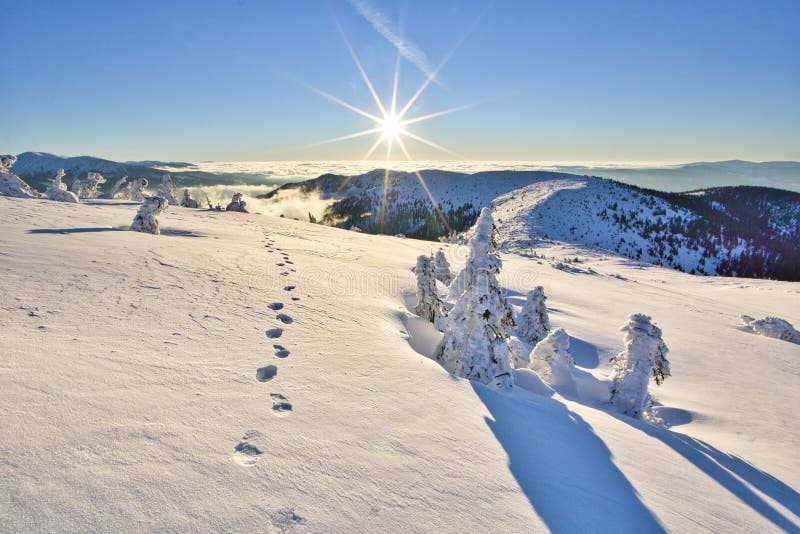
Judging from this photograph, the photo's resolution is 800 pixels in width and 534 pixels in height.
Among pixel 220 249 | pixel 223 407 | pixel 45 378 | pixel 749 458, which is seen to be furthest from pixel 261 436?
pixel 220 249

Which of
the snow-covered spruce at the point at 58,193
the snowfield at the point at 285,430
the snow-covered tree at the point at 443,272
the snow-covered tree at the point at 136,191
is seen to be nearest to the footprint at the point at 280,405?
the snowfield at the point at 285,430

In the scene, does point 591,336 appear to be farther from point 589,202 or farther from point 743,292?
point 589,202

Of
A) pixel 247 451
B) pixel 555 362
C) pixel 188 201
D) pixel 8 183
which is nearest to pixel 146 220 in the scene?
pixel 247 451

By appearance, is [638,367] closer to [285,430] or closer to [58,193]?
[285,430]

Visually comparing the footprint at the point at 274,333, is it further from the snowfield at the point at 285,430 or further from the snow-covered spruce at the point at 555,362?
the snow-covered spruce at the point at 555,362

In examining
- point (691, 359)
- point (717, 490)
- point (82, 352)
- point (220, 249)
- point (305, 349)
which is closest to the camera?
point (82, 352)

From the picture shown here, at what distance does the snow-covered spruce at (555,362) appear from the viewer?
8.47 m

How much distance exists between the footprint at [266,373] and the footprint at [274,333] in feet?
3.40

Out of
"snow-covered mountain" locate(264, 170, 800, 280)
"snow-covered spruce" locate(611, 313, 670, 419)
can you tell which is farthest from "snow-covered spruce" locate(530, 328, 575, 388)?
"snow-covered mountain" locate(264, 170, 800, 280)

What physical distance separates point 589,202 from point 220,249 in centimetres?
10609

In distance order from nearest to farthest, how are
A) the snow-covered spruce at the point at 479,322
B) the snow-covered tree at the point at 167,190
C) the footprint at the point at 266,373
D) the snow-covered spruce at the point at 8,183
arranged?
the footprint at the point at 266,373, the snow-covered spruce at the point at 479,322, the snow-covered spruce at the point at 8,183, the snow-covered tree at the point at 167,190

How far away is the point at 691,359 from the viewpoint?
11875 millimetres

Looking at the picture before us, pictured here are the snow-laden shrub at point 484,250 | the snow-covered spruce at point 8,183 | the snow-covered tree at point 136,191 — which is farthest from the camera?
the snow-covered tree at point 136,191

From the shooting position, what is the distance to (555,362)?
858 centimetres
